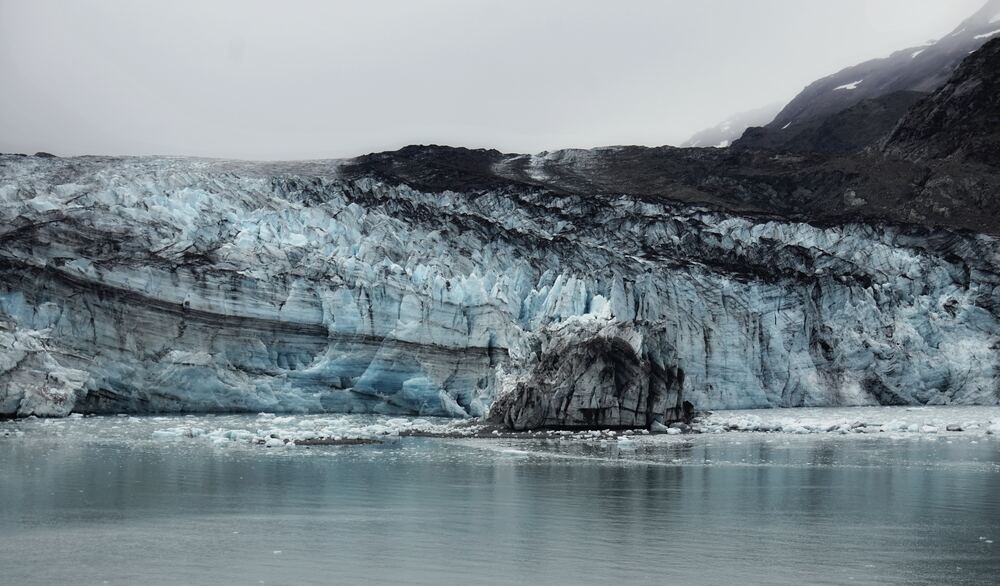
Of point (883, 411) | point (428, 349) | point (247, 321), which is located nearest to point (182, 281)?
point (247, 321)

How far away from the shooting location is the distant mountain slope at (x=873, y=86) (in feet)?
242

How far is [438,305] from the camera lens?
2617cm

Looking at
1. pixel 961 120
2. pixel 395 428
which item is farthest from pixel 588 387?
pixel 961 120

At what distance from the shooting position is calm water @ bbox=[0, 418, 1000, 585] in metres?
7.09

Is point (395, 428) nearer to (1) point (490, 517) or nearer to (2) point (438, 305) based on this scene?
(2) point (438, 305)

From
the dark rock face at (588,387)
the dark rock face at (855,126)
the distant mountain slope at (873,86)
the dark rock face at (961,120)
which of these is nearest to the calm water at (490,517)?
the dark rock face at (588,387)

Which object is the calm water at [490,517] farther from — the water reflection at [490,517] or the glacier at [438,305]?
the glacier at [438,305]

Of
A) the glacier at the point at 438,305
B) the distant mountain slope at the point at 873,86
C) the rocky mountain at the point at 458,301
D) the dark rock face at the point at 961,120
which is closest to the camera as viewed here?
the rocky mountain at the point at 458,301

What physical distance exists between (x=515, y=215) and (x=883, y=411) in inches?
778

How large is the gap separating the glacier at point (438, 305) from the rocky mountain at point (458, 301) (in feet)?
0.23

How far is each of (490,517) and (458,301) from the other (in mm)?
17122

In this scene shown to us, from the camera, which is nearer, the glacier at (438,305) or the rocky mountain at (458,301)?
the rocky mountain at (458,301)

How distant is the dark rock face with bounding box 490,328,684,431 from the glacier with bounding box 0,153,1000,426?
55mm

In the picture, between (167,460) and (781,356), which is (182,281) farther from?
(781,356)
